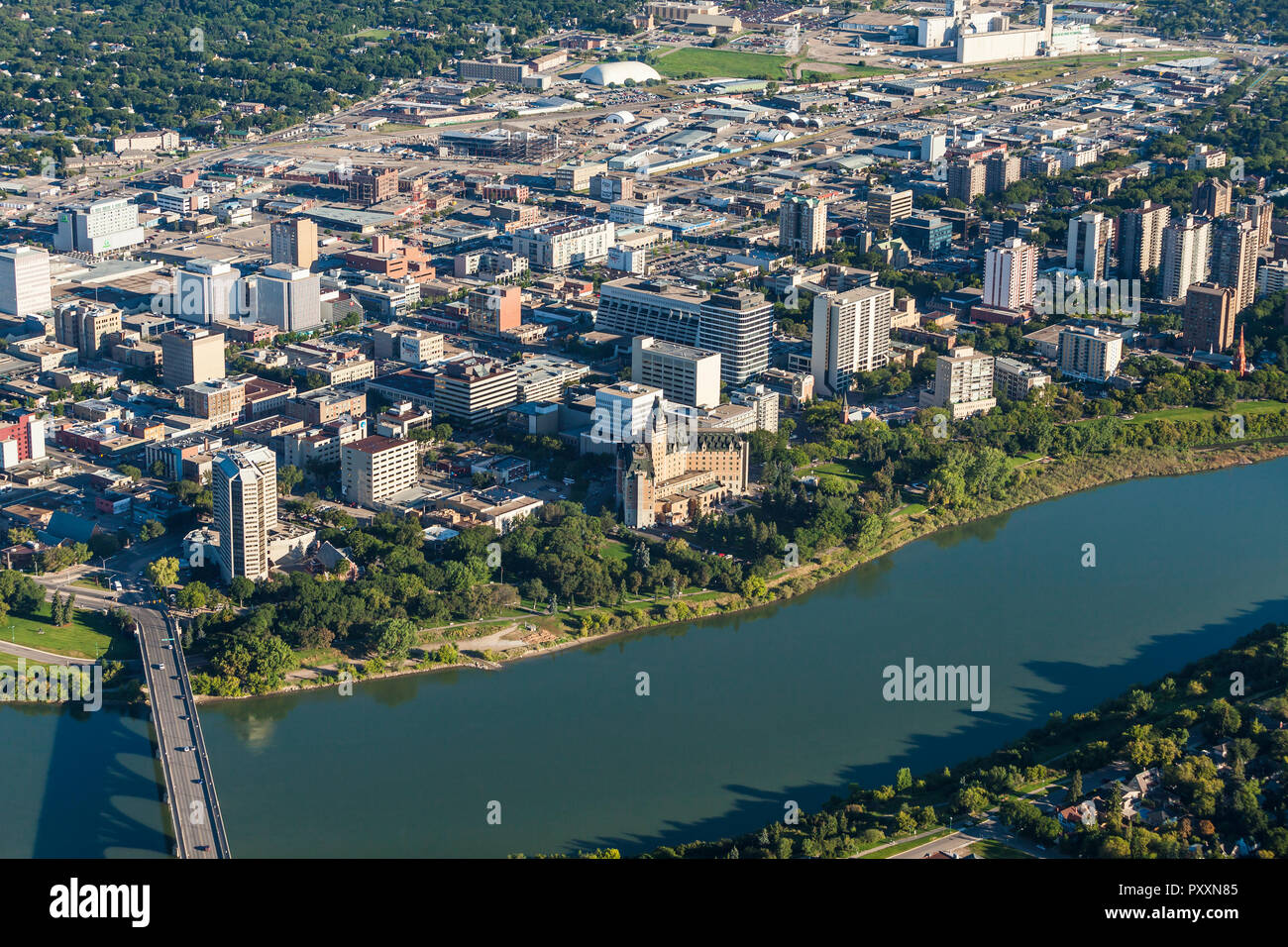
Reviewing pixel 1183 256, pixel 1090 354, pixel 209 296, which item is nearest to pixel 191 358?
pixel 209 296

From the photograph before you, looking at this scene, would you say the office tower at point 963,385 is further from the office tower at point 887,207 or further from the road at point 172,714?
the road at point 172,714

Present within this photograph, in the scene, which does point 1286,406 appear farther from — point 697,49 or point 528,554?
point 697,49

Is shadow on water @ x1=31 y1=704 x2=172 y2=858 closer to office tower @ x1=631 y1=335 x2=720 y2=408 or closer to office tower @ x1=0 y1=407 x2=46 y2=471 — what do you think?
office tower @ x1=0 y1=407 x2=46 y2=471

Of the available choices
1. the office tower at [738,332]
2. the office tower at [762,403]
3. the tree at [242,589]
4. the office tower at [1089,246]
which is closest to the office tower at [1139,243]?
the office tower at [1089,246]

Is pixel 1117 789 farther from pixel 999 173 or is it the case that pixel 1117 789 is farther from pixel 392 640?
pixel 999 173

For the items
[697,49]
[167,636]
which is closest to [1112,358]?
[167,636]
